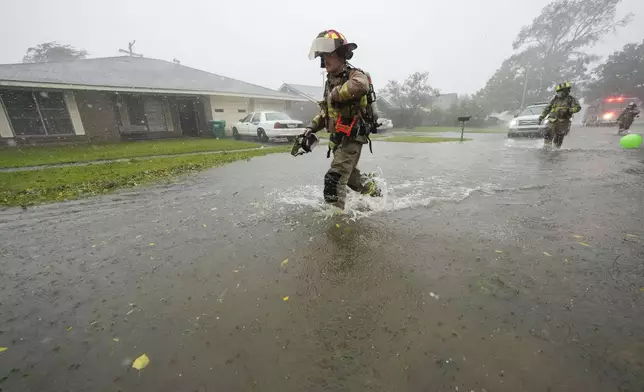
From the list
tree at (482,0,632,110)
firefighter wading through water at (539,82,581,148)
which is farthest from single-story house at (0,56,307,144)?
tree at (482,0,632,110)

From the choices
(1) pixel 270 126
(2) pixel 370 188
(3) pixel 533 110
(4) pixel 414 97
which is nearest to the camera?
(2) pixel 370 188

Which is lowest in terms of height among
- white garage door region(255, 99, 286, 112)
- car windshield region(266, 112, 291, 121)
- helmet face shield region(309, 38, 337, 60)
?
car windshield region(266, 112, 291, 121)

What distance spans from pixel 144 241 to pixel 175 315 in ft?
4.65

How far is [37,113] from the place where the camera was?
41.4 feet

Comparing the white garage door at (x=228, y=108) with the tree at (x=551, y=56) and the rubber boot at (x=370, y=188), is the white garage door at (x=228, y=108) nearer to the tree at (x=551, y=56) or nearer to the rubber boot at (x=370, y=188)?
the rubber boot at (x=370, y=188)

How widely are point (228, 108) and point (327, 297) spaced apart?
19069 mm

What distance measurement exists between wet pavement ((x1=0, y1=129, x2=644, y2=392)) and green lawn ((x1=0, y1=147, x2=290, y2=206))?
835 mm

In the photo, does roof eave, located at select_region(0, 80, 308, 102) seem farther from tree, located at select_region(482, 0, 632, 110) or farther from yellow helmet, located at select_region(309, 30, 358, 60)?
tree, located at select_region(482, 0, 632, 110)

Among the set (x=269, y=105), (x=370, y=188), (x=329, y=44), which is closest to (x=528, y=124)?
(x=370, y=188)

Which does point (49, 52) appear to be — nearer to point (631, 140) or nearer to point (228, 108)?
point (228, 108)

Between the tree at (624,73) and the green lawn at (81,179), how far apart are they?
55.1 m

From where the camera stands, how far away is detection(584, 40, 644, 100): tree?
120 feet

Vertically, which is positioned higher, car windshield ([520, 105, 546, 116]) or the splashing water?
car windshield ([520, 105, 546, 116])

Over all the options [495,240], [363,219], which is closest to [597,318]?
[495,240]
